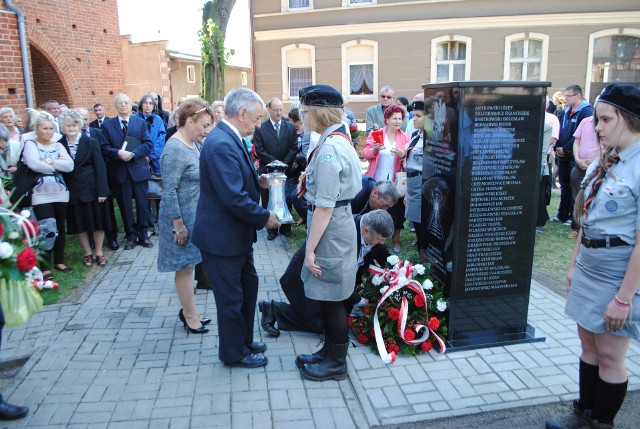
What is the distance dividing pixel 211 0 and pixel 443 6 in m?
8.19

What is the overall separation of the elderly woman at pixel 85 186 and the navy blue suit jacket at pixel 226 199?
340cm

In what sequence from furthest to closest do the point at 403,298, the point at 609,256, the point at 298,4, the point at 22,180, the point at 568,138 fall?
1. the point at 298,4
2. the point at 568,138
3. the point at 22,180
4. the point at 403,298
5. the point at 609,256

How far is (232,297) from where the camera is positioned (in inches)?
139

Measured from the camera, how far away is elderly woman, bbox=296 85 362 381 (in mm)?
3098

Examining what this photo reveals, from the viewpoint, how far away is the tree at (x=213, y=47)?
12.9 meters

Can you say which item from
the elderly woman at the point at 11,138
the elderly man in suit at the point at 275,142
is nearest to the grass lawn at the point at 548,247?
the elderly man in suit at the point at 275,142

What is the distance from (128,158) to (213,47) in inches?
288

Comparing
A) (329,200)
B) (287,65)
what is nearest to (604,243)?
(329,200)

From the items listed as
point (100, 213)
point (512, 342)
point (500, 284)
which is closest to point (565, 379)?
point (512, 342)

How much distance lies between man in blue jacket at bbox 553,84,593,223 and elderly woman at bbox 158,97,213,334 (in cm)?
628

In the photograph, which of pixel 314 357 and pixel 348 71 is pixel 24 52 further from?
pixel 348 71

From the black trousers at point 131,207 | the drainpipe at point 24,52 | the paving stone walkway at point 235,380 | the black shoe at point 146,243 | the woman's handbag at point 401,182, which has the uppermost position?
the drainpipe at point 24,52

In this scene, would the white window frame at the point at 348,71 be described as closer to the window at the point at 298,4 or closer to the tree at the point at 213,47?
the window at the point at 298,4

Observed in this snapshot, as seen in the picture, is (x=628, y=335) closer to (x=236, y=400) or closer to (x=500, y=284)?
(x=500, y=284)
